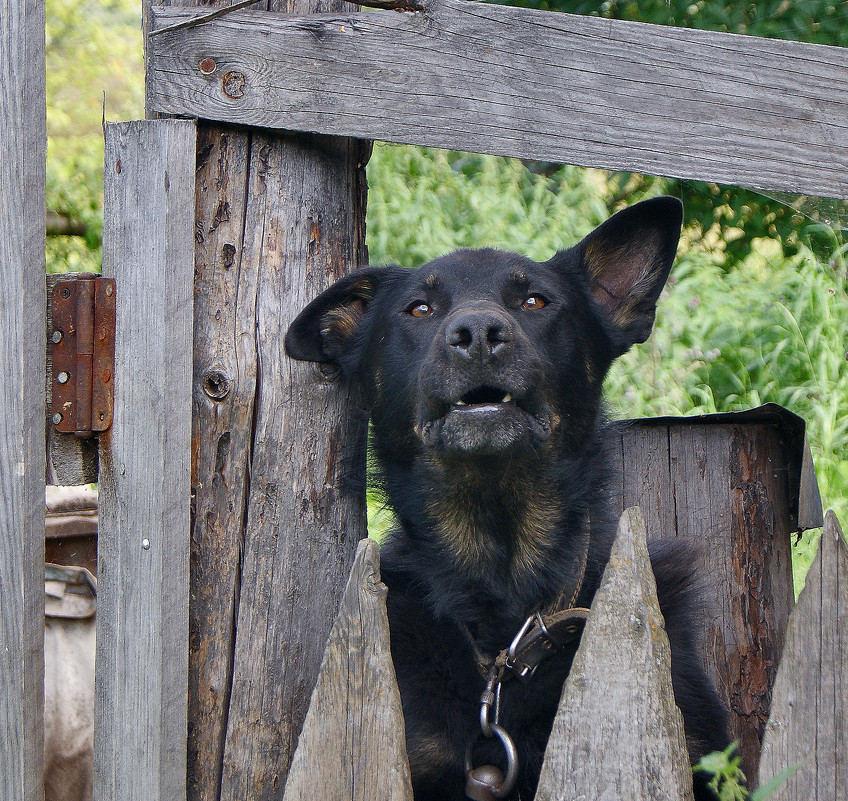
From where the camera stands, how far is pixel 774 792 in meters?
1.58

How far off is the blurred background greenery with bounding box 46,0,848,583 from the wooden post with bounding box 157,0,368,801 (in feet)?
7.98

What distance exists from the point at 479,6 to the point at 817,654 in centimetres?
149

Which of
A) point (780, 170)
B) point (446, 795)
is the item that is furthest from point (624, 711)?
point (780, 170)

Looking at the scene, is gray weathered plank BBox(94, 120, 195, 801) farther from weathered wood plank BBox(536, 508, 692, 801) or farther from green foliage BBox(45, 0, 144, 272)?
green foliage BBox(45, 0, 144, 272)

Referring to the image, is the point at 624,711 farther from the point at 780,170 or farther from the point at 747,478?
the point at 747,478

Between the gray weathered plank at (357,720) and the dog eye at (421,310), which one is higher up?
the dog eye at (421,310)

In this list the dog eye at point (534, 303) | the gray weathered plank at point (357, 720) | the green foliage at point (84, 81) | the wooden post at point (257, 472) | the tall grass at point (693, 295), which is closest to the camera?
the gray weathered plank at point (357, 720)

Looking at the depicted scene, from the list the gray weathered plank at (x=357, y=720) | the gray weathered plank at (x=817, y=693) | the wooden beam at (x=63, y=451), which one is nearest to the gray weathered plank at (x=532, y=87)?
the wooden beam at (x=63, y=451)

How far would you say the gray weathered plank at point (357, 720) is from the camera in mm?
1732

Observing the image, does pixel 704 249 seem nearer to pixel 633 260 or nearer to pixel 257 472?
pixel 633 260

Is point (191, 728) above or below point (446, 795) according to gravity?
above

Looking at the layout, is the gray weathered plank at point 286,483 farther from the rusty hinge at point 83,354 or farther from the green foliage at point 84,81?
the green foliage at point 84,81

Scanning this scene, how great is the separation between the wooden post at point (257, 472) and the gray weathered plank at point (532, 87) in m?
0.13

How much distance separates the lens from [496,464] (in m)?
2.55
